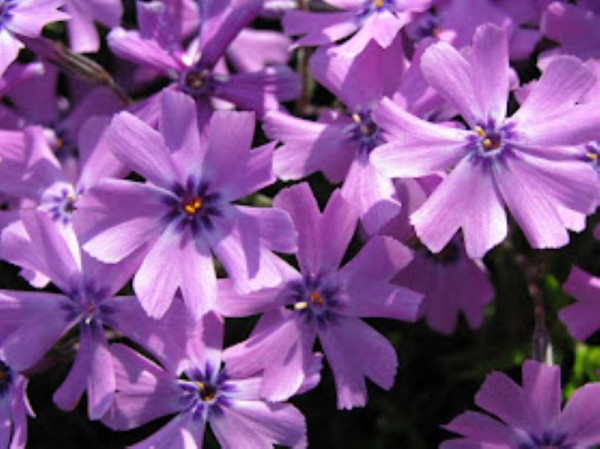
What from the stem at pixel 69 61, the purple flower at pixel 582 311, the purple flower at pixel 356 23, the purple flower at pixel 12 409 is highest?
the purple flower at pixel 356 23

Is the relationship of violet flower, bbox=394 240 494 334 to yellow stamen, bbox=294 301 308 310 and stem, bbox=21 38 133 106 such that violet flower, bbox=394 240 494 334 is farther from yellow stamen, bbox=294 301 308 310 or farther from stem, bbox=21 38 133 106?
stem, bbox=21 38 133 106

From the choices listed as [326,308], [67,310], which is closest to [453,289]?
[326,308]

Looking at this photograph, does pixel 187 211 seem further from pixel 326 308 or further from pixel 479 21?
pixel 479 21

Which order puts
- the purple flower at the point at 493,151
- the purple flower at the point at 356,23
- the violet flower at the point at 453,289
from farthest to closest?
the violet flower at the point at 453,289
the purple flower at the point at 356,23
the purple flower at the point at 493,151

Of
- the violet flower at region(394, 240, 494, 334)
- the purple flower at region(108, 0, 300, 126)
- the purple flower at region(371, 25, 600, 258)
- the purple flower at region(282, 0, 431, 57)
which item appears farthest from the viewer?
the violet flower at region(394, 240, 494, 334)

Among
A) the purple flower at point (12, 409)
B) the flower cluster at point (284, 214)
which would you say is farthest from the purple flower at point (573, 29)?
the purple flower at point (12, 409)

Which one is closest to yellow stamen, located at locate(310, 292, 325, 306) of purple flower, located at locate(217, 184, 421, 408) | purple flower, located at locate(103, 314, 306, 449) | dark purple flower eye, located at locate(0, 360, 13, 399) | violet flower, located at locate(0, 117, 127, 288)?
purple flower, located at locate(217, 184, 421, 408)

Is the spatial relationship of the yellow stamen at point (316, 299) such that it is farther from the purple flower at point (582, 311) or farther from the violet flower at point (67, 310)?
the purple flower at point (582, 311)
